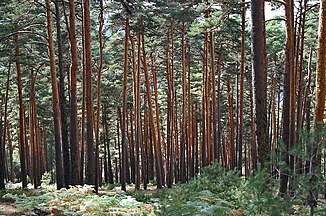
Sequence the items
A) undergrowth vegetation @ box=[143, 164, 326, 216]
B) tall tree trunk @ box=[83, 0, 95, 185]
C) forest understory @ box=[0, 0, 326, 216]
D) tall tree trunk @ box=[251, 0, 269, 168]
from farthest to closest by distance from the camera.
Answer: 1. tall tree trunk @ box=[83, 0, 95, 185]
2. tall tree trunk @ box=[251, 0, 269, 168]
3. forest understory @ box=[0, 0, 326, 216]
4. undergrowth vegetation @ box=[143, 164, 326, 216]

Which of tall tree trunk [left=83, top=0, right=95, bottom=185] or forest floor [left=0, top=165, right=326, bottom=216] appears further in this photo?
tall tree trunk [left=83, top=0, right=95, bottom=185]

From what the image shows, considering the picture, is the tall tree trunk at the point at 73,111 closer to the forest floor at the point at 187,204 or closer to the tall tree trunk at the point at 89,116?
the tall tree trunk at the point at 89,116

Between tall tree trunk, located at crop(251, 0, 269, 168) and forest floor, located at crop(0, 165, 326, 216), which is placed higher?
tall tree trunk, located at crop(251, 0, 269, 168)

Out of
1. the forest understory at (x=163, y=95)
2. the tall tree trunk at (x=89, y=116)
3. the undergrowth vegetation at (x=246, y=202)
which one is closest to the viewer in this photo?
the undergrowth vegetation at (x=246, y=202)

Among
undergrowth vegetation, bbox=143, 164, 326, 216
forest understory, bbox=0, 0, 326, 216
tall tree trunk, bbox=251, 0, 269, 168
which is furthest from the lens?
tall tree trunk, bbox=251, 0, 269, 168

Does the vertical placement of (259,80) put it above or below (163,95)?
below

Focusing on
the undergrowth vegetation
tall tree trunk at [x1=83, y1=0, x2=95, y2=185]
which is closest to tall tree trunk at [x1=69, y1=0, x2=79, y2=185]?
tall tree trunk at [x1=83, y1=0, x2=95, y2=185]

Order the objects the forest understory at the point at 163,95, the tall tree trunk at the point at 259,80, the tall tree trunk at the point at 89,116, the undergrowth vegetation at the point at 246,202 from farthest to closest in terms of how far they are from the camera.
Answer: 1. the tall tree trunk at the point at 89,116
2. the tall tree trunk at the point at 259,80
3. the forest understory at the point at 163,95
4. the undergrowth vegetation at the point at 246,202

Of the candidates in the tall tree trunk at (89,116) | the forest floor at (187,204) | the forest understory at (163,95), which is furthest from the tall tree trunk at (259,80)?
the tall tree trunk at (89,116)

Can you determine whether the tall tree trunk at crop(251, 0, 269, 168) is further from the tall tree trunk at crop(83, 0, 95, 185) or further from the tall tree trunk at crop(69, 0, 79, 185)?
the tall tree trunk at crop(69, 0, 79, 185)

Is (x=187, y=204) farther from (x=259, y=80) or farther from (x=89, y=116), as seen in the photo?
(x=89, y=116)

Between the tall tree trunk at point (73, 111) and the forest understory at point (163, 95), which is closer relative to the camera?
the forest understory at point (163, 95)

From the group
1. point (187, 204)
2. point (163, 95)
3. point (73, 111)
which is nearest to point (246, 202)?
point (187, 204)

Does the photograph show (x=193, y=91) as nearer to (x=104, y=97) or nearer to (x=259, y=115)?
(x=104, y=97)
